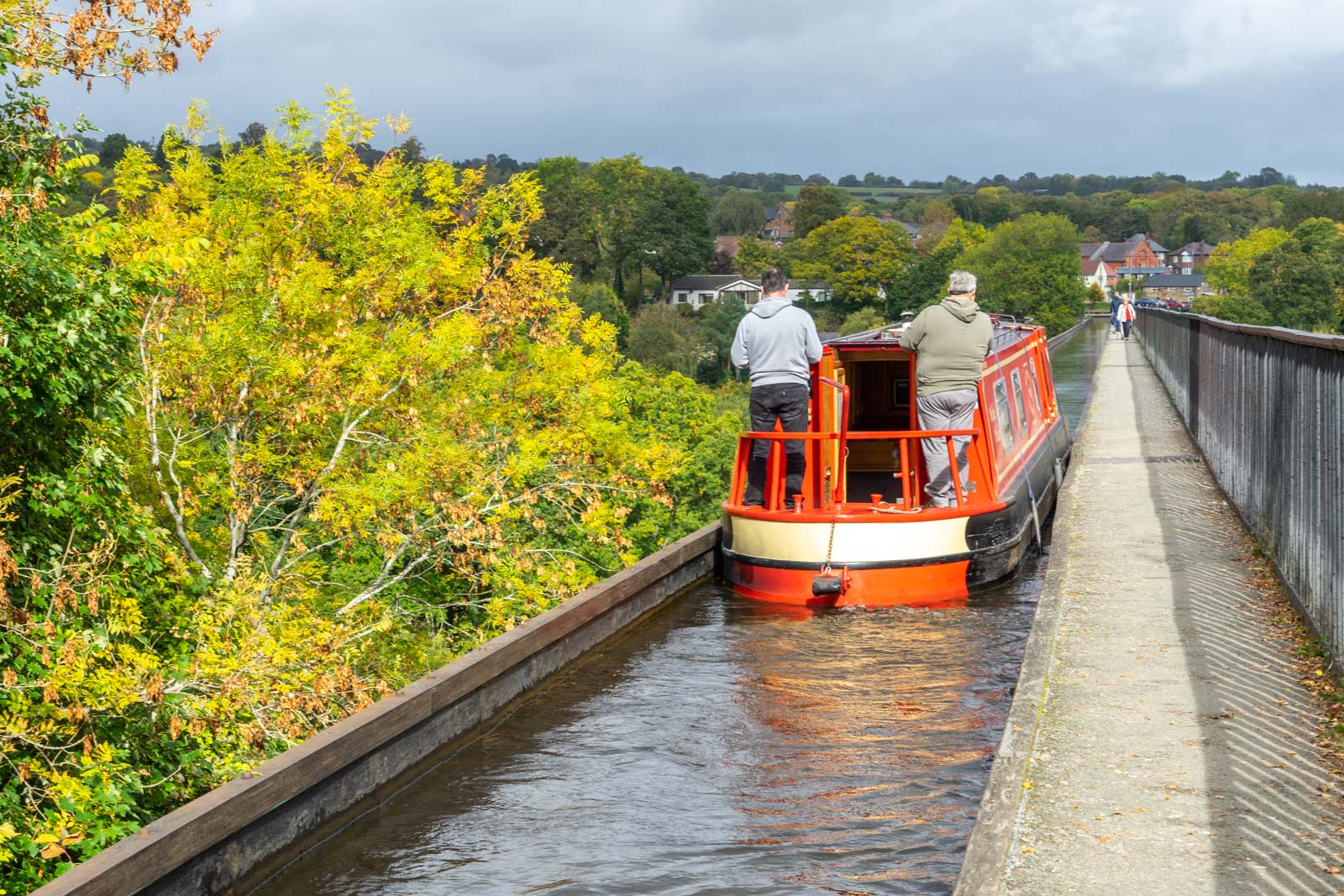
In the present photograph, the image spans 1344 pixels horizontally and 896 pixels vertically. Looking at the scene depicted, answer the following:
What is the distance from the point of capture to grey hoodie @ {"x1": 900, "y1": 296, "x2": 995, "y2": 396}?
12.1 metres

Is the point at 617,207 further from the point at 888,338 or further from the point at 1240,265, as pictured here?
the point at 888,338

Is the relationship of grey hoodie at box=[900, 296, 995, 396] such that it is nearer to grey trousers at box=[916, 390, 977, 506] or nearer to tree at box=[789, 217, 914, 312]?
grey trousers at box=[916, 390, 977, 506]

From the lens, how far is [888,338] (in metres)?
14.2

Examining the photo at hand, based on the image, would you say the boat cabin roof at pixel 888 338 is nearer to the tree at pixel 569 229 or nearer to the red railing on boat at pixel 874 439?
the red railing on boat at pixel 874 439

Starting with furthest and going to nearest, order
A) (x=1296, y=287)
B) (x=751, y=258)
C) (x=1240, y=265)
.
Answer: (x=751, y=258) < (x=1240, y=265) < (x=1296, y=287)

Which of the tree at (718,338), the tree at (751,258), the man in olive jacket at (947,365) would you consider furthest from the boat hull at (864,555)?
the tree at (751,258)

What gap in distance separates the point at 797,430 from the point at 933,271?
440 ft

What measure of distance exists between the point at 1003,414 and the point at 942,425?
298 centimetres

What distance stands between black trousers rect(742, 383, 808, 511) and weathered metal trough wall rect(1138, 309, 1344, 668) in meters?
3.59

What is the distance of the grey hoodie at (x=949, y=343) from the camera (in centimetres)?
1208

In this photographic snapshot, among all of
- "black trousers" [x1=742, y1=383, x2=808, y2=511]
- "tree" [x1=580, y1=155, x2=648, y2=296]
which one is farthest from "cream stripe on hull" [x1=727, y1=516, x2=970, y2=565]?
"tree" [x1=580, y1=155, x2=648, y2=296]

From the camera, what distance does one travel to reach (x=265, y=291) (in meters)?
10.4

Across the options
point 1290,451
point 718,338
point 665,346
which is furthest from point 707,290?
point 1290,451

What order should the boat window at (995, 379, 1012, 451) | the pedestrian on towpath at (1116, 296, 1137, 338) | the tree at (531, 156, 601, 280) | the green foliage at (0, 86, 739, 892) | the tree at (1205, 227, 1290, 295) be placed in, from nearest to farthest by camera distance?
the green foliage at (0, 86, 739, 892), the boat window at (995, 379, 1012, 451), the pedestrian on towpath at (1116, 296, 1137, 338), the tree at (531, 156, 601, 280), the tree at (1205, 227, 1290, 295)
